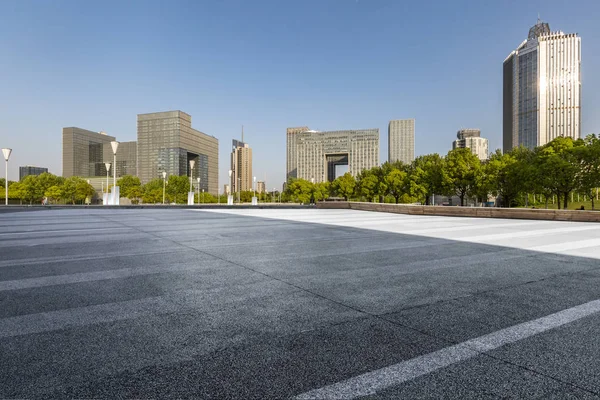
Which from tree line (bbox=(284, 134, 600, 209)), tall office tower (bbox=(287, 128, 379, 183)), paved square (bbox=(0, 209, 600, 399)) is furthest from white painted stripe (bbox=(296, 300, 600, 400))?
tall office tower (bbox=(287, 128, 379, 183))

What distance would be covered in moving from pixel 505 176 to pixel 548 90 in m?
142

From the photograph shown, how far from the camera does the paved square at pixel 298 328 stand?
7.88ft

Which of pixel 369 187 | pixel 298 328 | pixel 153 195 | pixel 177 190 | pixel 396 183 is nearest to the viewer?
pixel 298 328

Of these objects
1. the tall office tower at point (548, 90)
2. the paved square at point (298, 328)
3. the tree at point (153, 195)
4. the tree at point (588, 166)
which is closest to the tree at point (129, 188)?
the tree at point (153, 195)

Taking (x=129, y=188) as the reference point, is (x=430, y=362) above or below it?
below

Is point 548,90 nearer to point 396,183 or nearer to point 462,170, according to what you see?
point 396,183

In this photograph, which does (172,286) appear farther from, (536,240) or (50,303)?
(536,240)

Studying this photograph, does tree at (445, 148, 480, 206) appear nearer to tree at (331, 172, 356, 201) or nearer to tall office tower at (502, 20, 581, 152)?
tree at (331, 172, 356, 201)

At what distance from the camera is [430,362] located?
8.89ft

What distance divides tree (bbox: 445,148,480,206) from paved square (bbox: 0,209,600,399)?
169 ft

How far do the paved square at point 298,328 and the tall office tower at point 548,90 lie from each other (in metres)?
182

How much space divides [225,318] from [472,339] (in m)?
2.43

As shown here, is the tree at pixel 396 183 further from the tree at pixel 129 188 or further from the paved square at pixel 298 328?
the tree at pixel 129 188

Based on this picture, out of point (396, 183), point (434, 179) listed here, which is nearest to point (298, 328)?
point (434, 179)
